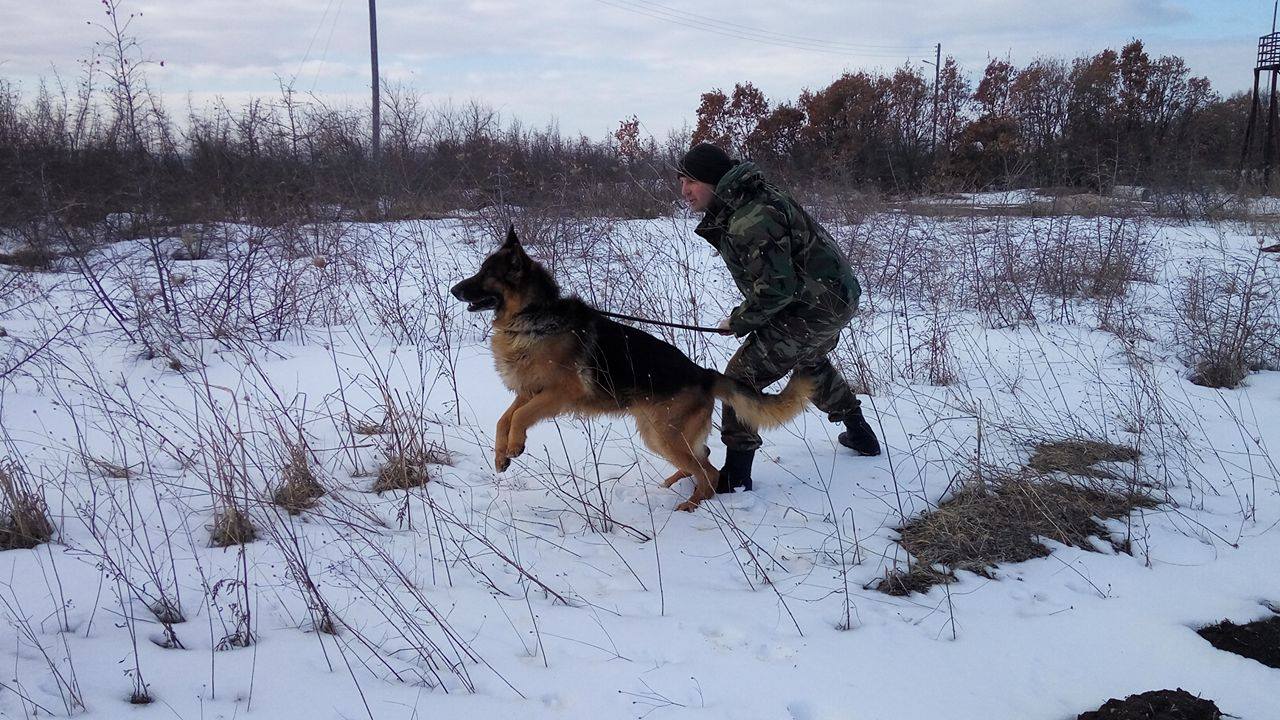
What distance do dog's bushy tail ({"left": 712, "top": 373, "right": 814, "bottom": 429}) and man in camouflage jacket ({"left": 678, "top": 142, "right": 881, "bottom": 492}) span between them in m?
0.10

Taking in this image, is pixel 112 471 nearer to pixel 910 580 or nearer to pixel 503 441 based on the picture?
pixel 503 441

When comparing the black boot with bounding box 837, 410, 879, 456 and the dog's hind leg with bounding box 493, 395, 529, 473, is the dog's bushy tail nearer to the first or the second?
the black boot with bounding box 837, 410, 879, 456

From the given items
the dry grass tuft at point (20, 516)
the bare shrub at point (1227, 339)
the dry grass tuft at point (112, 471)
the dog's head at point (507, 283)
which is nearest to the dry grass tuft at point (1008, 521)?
the dog's head at point (507, 283)

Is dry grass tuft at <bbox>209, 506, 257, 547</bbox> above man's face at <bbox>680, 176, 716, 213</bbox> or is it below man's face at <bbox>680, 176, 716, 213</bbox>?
below

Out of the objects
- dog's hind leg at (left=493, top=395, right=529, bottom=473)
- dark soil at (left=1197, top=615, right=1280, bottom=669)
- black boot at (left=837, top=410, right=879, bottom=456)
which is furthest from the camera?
black boot at (left=837, top=410, right=879, bottom=456)

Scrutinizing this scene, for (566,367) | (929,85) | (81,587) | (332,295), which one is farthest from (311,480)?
(929,85)

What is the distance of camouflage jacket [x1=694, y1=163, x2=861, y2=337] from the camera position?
3822 mm

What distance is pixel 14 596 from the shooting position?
105 inches

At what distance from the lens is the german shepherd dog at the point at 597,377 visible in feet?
13.3

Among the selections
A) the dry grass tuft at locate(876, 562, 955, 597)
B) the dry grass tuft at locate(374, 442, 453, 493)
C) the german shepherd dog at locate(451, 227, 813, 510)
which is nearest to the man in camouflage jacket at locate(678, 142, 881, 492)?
the german shepherd dog at locate(451, 227, 813, 510)

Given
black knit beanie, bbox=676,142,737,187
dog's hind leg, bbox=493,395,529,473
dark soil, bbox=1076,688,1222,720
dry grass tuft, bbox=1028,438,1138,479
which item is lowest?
dark soil, bbox=1076,688,1222,720

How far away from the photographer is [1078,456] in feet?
14.8

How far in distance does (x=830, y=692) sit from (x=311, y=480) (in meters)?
2.74

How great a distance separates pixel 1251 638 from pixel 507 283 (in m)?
3.68
